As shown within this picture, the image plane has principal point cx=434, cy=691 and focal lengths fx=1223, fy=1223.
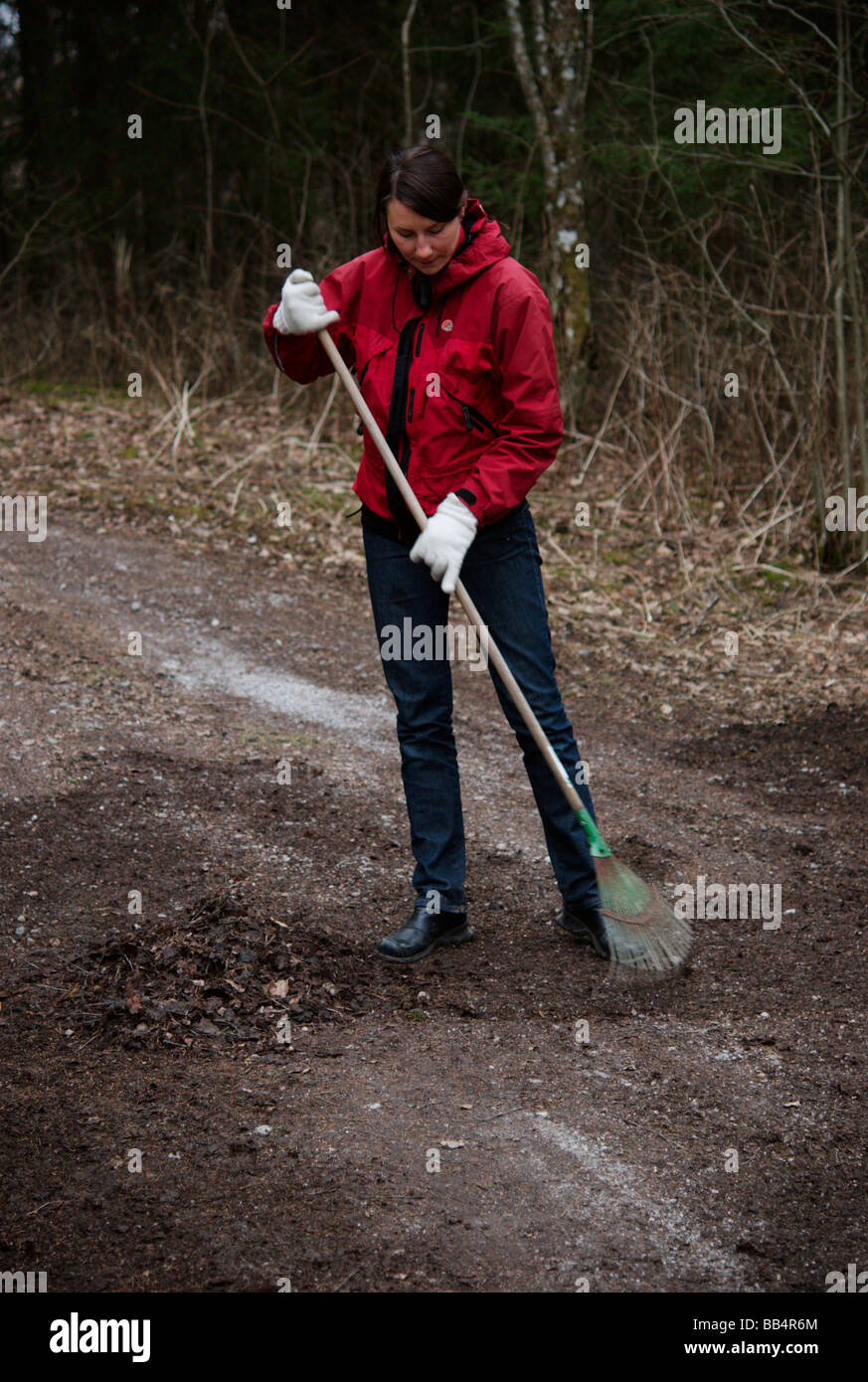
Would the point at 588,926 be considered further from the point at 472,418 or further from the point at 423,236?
the point at 423,236

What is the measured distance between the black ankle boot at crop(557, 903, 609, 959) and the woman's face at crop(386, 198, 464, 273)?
1.77 meters

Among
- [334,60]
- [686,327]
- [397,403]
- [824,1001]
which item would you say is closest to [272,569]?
[686,327]

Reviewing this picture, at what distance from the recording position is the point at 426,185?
289 centimetres

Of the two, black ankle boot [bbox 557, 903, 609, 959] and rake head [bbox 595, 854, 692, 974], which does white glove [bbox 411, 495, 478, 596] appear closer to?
rake head [bbox 595, 854, 692, 974]

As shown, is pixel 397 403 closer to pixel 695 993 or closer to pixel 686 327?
pixel 695 993

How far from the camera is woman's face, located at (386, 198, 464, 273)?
293cm

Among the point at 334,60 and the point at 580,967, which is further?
the point at 334,60

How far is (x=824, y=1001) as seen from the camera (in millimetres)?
3254

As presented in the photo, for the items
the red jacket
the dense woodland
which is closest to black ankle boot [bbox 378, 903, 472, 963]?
the red jacket

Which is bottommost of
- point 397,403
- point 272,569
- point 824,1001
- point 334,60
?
point 824,1001

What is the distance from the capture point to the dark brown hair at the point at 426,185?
2.89 metres

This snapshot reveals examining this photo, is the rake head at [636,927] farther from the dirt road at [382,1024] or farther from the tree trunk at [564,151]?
the tree trunk at [564,151]

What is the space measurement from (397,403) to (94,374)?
8449 mm

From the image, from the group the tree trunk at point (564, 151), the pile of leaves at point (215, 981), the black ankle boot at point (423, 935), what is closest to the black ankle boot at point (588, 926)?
the black ankle boot at point (423, 935)
